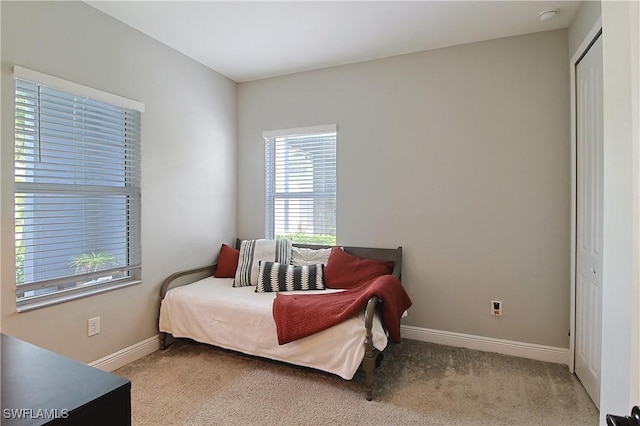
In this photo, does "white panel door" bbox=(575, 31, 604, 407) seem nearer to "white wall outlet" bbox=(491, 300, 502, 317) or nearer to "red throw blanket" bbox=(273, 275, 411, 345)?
"white wall outlet" bbox=(491, 300, 502, 317)

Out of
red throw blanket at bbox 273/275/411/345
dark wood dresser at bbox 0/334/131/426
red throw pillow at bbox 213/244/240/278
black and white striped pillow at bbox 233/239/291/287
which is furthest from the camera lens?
red throw pillow at bbox 213/244/240/278

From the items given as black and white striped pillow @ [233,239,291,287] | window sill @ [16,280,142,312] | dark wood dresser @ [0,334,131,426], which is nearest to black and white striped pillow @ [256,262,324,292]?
black and white striped pillow @ [233,239,291,287]

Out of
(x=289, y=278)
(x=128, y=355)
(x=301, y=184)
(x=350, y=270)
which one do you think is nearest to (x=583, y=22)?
(x=350, y=270)

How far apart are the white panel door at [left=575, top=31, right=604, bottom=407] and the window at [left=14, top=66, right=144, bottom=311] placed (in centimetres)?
315

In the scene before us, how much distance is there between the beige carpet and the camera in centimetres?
188

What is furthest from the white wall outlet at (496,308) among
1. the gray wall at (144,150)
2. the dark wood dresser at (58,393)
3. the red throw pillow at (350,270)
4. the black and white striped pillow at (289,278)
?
the dark wood dresser at (58,393)

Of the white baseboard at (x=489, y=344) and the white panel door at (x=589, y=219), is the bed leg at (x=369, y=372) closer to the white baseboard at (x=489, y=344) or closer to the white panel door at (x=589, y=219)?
the white baseboard at (x=489, y=344)

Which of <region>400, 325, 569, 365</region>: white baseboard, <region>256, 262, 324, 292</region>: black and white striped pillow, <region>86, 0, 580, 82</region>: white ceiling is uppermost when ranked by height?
<region>86, 0, 580, 82</region>: white ceiling

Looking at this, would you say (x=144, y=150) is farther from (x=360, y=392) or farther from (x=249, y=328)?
(x=360, y=392)

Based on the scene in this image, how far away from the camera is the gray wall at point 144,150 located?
1.90m

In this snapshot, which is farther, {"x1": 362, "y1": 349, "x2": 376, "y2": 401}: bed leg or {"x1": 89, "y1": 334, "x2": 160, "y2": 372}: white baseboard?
{"x1": 89, "y1": 334, "x2": 160, "y2": 372}: white baseboard

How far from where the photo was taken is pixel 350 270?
2896 mm

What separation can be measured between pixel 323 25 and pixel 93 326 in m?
2.74

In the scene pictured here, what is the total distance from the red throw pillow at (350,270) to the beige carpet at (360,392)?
0.64 metres
